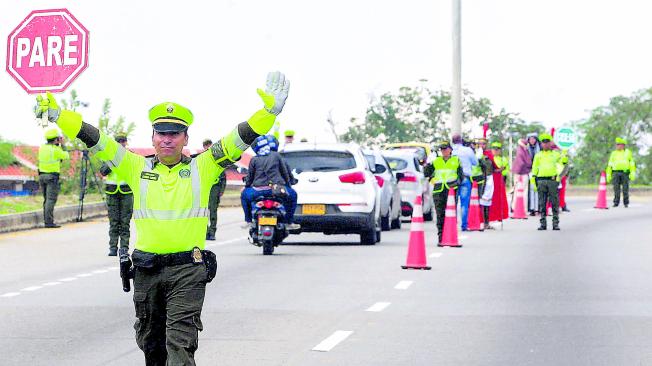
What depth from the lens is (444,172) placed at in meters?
24.0

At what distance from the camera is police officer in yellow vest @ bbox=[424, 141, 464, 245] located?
23.8 meters

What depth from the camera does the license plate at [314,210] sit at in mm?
23297

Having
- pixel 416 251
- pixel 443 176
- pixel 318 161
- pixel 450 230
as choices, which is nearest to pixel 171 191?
pixel 416 251

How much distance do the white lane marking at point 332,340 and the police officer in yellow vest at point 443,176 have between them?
455 inches

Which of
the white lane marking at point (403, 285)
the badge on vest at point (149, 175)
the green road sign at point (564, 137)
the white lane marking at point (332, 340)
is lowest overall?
the white lane marking at point (403, 285)

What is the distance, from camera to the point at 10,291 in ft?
52.5

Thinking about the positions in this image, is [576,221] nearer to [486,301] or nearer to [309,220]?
[309,220]

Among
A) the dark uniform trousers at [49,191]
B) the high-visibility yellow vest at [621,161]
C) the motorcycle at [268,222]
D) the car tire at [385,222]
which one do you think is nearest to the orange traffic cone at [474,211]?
the car tire at [385,222]

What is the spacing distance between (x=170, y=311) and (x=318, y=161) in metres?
16.1

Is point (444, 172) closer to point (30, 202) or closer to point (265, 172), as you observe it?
point (265, 172)

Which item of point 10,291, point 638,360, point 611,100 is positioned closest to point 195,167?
point 638,360

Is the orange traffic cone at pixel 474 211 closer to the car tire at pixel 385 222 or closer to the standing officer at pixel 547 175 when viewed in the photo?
the standing officer at pixel 547 175

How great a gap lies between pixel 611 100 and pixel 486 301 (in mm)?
89287

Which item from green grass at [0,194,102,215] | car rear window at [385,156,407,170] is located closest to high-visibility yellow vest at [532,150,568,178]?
car rear window at [385,156,407,170]
